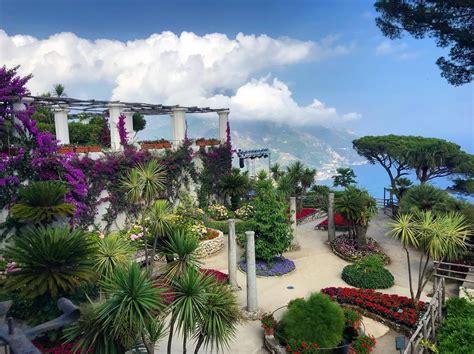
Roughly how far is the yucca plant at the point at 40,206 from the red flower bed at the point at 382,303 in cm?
912

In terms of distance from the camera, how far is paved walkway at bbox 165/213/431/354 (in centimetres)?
952

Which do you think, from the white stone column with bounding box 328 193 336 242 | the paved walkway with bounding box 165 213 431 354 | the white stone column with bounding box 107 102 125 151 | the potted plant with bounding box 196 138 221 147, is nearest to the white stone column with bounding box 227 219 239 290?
the paved walkway with bounding box 165 213 431 354

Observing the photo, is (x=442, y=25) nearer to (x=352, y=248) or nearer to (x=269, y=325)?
(x=352, y=248)

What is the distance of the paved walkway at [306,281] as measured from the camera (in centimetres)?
952

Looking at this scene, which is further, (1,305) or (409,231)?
(409,231)

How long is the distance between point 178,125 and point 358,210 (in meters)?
11.9

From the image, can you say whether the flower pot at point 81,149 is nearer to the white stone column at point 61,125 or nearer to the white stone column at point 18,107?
the white stone column at point 61,125

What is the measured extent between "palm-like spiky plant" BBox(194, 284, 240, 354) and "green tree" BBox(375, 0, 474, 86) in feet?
55.7

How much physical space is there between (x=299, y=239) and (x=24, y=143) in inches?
564

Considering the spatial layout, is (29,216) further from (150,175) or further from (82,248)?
(150,175)

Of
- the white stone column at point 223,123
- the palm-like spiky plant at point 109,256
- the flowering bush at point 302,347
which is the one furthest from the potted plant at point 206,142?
the flowering bush at point 302,347

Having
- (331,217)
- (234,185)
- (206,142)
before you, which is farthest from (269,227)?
(206,142)

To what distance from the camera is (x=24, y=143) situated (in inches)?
504

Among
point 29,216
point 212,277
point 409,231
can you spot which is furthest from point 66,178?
point 409,231
